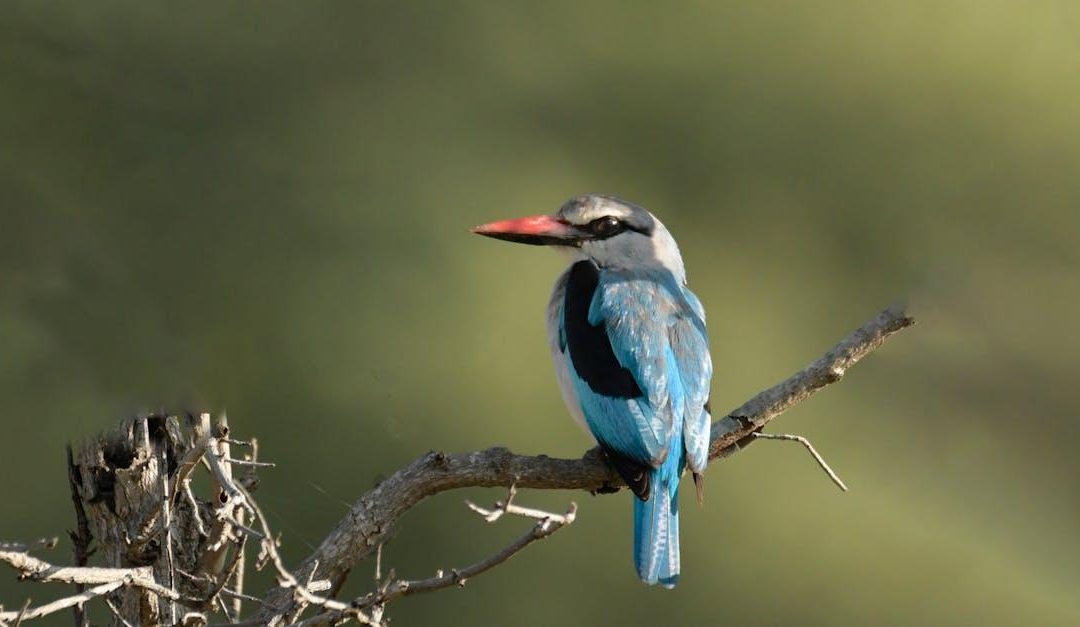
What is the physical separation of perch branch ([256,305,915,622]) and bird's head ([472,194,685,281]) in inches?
30.7

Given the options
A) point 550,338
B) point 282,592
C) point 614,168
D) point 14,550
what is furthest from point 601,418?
point 614,168

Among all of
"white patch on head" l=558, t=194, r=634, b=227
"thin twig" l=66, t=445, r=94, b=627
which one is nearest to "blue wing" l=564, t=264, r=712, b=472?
"white patch on head" l=558, t=194, r=634, b=227

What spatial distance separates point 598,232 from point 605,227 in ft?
0.07

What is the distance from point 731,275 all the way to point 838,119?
194cm

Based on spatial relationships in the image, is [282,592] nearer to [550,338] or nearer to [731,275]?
[550,338]

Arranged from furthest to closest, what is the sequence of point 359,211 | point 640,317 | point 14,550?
point 359,211 < point 640,317 < point 14,550

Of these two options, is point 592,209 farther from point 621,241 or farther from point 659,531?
point 659,531

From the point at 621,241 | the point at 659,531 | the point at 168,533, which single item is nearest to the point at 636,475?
the point at 659,531

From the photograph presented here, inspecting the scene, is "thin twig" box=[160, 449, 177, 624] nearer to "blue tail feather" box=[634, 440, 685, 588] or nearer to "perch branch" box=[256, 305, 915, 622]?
"perch branch" box=[256, 305, 915, 622]

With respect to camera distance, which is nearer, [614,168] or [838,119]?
[614,168]

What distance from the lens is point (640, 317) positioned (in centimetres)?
354

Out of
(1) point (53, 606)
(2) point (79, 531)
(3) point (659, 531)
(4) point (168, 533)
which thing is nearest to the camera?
(1) point (53, 606)

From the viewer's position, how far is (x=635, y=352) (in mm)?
3457

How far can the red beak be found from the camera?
393 centimetres
